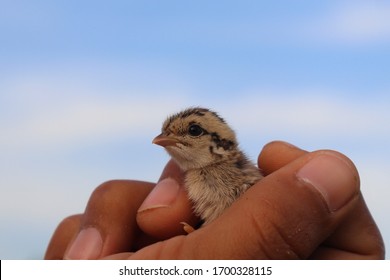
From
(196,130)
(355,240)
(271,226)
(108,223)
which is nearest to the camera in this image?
A: (271,226)

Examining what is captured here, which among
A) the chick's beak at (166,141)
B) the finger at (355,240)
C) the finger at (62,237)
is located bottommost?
the finger at (62,237)

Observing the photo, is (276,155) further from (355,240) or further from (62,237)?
(62,237)

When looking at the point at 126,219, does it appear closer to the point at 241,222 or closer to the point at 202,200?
the point at 202,200

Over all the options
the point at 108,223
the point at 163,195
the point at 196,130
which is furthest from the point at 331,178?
the point at 108,223

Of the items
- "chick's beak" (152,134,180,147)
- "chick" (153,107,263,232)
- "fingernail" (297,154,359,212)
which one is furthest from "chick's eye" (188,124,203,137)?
"fingernail" (297,154,359,212)

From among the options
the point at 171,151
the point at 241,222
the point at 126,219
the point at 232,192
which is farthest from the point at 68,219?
the point at 241,222

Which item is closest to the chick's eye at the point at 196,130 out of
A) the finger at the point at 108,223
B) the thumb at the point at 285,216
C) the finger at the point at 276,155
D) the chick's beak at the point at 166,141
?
the chick's beak at the point at 166,141

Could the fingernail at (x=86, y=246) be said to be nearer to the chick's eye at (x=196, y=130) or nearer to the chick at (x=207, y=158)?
the chick at (x=207, y=158)
